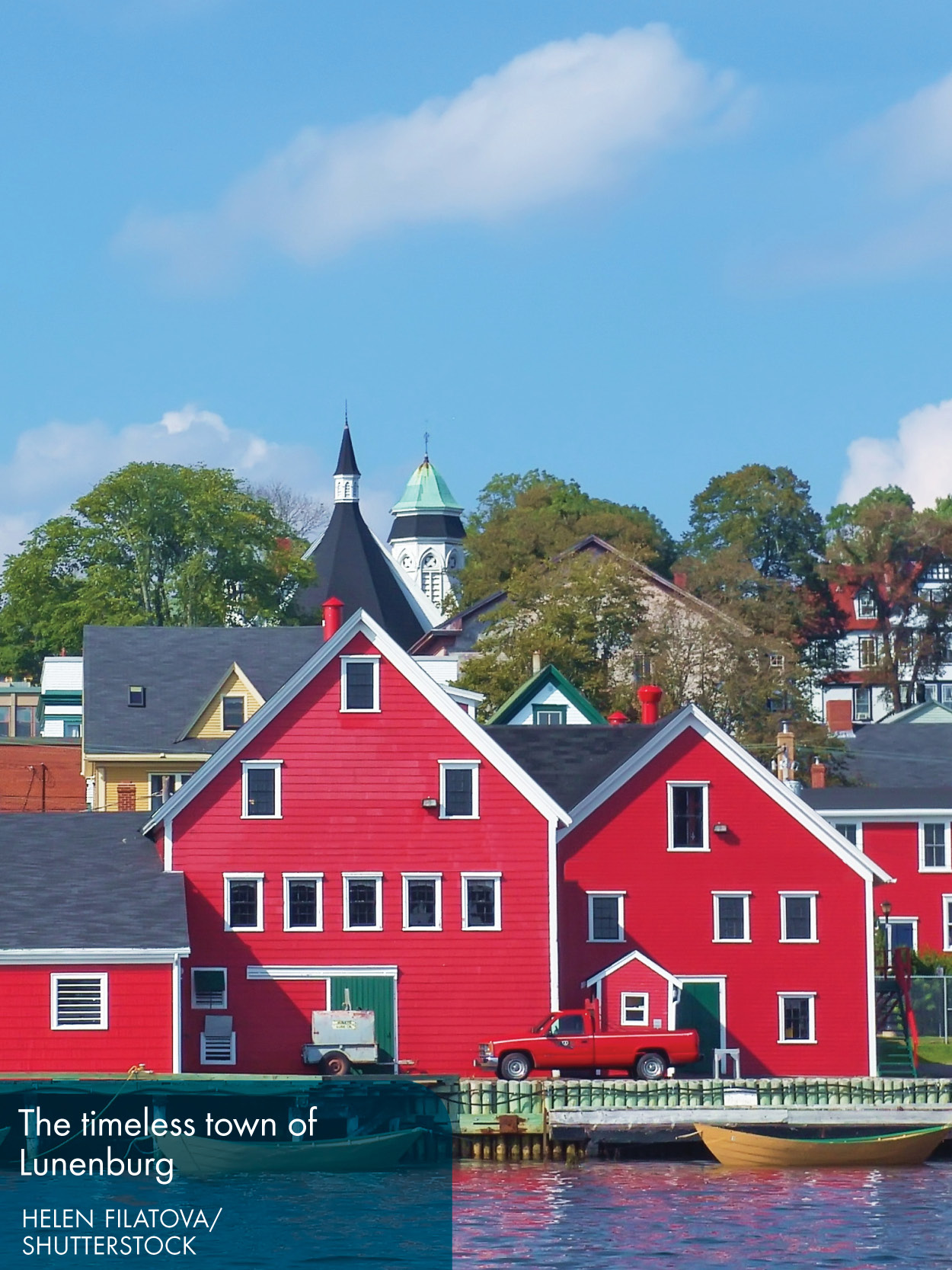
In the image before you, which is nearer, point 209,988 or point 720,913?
point 209,988

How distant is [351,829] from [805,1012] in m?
12.2

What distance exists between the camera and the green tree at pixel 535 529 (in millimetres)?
116500

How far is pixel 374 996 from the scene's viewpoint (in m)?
52.4

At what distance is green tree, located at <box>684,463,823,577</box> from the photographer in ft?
403

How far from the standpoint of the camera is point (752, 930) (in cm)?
5488

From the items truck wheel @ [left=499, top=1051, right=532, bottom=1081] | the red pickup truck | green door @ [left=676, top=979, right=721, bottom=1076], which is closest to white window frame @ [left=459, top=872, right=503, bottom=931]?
the red pickup truck

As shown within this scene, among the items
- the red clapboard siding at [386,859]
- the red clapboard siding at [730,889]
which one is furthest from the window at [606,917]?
the red clapboard siding at [386,859]

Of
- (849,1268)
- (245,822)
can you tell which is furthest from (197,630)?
(849,1268)

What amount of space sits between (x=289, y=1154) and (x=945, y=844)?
36.1 m

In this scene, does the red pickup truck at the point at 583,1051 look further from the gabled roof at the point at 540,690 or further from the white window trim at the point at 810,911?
the gabled roof at the point at 540,690

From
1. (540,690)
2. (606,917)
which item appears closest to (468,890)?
(606,917)

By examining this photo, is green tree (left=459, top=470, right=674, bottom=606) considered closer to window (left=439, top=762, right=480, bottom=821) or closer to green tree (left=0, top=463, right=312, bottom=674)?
green tree (left=0, top=463, right=312, bottom=674)

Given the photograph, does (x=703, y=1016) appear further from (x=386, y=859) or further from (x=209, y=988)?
(x=209, y=988)

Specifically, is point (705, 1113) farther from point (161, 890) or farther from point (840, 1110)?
point (161, 890)
